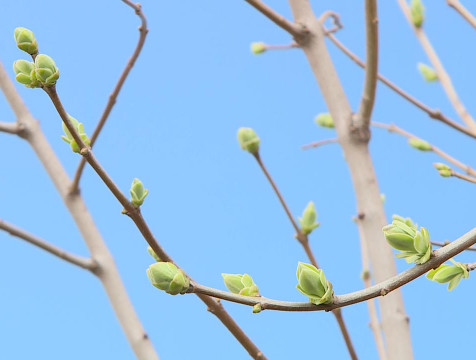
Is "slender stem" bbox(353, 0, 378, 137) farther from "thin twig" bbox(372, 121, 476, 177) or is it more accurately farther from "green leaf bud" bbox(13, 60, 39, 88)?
"green leaf bud" bbox(13, 60, 39, 88)

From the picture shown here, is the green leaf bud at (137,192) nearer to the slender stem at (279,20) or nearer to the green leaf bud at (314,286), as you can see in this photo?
the green leaf bud at (314,286)

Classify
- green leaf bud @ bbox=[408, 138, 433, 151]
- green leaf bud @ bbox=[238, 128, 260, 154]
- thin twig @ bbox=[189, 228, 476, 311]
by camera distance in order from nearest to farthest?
1. thin twig @ bbox=[189, 228, 476, 311]
2. green leaf bud @ bbox=[238, 128, 260, 154]
3. green leaf bud @ bbox=[408, 138, 433, 151]

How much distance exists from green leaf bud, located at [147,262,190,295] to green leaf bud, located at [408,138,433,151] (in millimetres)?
690

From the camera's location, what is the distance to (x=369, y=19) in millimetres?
823

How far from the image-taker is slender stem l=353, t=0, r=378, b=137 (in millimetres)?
817

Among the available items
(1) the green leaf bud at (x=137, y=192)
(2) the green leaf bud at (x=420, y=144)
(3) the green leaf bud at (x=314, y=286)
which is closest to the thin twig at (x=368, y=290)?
(3) the green leaf bud at (x=314, y=286)

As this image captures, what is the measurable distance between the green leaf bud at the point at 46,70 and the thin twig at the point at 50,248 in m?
0.52

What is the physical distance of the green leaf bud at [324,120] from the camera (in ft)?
3.52

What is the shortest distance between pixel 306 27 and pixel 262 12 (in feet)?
0.36

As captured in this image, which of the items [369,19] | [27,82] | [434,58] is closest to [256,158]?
[369,19]

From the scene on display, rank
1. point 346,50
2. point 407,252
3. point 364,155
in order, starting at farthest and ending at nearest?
point 346,50, point 364,155, point 407,252

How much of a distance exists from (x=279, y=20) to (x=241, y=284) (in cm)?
55

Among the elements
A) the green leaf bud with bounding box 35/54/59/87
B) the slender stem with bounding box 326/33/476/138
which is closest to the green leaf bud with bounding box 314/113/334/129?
the slender stem with bounding box 326/33/476/138

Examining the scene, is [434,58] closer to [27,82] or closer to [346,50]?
[346,50]
